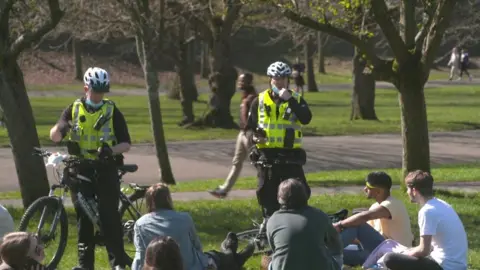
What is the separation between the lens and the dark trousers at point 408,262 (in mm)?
7285

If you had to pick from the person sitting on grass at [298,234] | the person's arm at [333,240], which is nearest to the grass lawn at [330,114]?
the person's arm at [333,240]

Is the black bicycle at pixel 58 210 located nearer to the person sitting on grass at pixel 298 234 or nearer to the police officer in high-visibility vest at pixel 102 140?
the police officer in high-visibility vest at pixel 102 140

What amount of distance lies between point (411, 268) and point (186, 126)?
2341 centimetres

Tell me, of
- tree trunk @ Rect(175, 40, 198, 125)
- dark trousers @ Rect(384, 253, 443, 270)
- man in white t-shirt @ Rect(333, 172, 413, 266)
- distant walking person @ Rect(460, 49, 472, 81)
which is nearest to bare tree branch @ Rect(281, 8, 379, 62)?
man in white t-shirt @ Rect(333, 172, 413, 266)

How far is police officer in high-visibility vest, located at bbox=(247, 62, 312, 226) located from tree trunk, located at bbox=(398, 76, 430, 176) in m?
5.30

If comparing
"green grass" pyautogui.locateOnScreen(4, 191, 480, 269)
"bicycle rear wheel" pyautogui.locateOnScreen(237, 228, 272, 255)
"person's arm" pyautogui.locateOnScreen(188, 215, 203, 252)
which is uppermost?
"person's arm" pyautogui.locateOnScreen(188, 215, 203, 252)

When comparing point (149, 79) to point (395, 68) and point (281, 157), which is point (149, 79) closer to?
point (395, 68)

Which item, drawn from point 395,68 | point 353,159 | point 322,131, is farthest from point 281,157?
point 322,131

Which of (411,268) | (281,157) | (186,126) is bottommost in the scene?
(186,126)

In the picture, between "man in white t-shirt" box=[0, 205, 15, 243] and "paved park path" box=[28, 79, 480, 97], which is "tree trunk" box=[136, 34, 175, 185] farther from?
"paved park path" box=[28, 79, 480, 97]

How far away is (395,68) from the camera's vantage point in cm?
1384

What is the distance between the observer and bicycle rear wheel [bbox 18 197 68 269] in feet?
26.6

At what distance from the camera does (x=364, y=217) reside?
8.03 metres

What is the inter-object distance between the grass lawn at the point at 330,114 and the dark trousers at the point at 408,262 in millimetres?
18800
